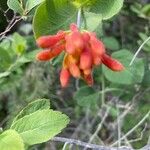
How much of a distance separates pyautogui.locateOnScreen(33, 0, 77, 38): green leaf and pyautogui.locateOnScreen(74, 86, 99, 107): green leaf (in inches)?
32.6

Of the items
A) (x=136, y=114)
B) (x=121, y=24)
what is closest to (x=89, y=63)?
(x=136, y=114)

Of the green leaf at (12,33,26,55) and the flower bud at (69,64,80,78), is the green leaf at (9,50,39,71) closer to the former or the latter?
the green leaf at (12,33,26,55)

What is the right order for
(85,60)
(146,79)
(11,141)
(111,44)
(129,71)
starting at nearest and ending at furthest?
(85,60) < (11,141) < (129,71) < (146,79) < (111,44)

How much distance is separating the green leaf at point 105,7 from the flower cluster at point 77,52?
0.19 m

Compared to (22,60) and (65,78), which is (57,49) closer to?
(65,78)

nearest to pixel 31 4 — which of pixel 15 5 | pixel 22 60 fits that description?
pixel 15 5

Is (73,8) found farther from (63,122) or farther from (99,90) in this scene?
(99,90)

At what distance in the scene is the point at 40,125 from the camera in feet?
3.14

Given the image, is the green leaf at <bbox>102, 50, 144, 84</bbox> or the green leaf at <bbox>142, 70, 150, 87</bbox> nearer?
the green leaf at <bbox>102, 50, 144, 84</bbox>

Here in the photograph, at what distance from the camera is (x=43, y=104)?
107 cm

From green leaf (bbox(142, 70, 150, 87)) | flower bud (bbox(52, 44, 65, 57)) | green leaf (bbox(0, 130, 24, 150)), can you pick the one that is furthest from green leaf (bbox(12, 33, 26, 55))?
flower bud (bbox(52, 44, 65, 57))

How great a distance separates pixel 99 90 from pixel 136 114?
→ 158 millimetres

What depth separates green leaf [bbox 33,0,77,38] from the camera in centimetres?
96

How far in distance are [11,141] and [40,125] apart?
79 millimetres
